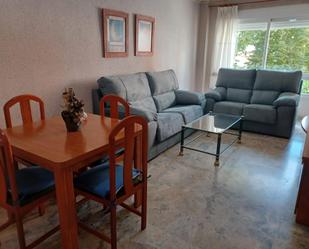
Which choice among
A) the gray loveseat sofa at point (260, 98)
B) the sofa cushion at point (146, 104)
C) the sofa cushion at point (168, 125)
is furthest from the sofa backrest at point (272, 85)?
the sofa cushion at point (146, 104)

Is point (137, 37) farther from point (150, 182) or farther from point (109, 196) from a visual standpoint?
point (109, 196)

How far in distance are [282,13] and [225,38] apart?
1.13 metres

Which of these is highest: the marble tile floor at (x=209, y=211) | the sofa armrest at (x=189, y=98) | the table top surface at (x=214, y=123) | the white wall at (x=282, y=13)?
the white wall at (x=282, y=13)

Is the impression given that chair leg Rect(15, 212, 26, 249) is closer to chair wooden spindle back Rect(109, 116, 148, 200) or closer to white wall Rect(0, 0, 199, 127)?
chair wooden spindle back Rect(109, 116, 148, 200)

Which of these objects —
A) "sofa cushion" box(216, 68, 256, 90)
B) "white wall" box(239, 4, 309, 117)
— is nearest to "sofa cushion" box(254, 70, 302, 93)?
"sofa cushion" box(216, 68, 256, 90)

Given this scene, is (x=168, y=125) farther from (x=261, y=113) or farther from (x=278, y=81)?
(x=278, y=81)

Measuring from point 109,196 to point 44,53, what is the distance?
1.86m

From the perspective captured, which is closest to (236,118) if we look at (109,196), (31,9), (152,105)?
(152,105)

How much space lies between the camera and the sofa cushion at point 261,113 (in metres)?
3.86

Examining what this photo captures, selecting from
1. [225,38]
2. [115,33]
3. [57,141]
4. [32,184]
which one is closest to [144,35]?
[115,33]

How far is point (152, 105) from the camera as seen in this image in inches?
143

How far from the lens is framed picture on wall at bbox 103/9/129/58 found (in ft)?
10.7

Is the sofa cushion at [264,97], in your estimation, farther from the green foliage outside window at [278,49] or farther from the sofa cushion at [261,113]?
the green foliage outside window at [278,49]

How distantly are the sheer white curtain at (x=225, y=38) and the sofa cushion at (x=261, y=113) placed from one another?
1.74 m
